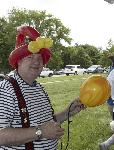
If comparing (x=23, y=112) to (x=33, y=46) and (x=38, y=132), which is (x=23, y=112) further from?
(x=33, y=46)

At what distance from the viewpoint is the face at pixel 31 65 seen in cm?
Result: 316

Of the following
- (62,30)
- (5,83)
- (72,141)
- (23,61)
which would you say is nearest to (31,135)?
(5,83)

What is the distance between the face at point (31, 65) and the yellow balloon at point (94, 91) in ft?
1.29

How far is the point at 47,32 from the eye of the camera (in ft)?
239

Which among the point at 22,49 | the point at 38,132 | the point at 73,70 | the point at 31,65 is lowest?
the point at 73,70

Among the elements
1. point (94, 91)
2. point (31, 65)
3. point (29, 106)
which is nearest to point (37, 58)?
point (31, 65)

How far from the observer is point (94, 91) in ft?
10.4

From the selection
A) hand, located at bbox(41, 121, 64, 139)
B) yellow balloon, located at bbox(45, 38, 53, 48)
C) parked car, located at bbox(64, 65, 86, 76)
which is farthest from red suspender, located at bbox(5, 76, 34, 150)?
parked car, located at bbox(64, 65, 86, 76)

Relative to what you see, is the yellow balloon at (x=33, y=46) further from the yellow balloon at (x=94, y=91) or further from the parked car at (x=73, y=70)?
the parked car at (x=73, y=70)

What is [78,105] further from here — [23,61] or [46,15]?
[46,15]

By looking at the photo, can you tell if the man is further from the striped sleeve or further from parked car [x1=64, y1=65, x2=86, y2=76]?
parked car [x1=64, y1=65, x2=86, y2=76]

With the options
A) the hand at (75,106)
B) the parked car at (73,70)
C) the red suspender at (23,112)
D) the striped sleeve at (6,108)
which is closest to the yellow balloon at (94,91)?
the hand at (75,106)

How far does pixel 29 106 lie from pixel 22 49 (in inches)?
18.4

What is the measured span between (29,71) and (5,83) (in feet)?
0.87
